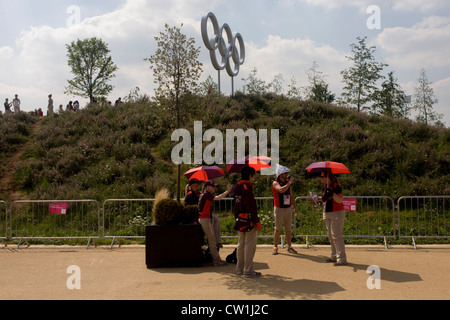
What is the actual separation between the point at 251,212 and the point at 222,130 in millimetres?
12940

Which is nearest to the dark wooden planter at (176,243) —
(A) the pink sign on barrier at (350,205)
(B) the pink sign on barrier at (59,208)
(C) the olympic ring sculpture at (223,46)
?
(B) the pink sign on barrier at (59,208)

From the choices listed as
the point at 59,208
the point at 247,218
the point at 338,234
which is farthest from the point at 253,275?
the point at 59,208

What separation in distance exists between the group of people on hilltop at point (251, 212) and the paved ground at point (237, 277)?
0.99 feet

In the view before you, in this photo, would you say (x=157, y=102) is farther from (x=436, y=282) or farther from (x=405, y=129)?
(x=405, y=129)

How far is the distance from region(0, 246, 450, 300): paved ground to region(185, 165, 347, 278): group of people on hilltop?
0.99 ft

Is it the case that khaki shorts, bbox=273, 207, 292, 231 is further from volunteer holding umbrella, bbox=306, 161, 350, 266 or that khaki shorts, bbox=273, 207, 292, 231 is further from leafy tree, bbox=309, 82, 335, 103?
leafy tree, bbox=309, 82, 335, 103

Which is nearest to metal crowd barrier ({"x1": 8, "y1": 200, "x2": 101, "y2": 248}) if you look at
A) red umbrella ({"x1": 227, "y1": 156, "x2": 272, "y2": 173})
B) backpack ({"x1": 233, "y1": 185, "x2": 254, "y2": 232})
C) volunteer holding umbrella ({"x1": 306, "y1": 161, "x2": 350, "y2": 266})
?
red umbrella ({"x1": 227, "y1": 156, "x2": 272, "y2": 173})

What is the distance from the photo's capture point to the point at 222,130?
65.4ft

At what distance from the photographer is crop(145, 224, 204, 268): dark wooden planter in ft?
26.7

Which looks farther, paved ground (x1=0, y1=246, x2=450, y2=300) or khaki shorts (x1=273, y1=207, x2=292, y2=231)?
khaki shorts (x1=273, y1=207, x2=292, y2=231)

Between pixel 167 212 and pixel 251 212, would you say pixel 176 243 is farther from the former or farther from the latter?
pixel 251 212

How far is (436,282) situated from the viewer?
6.69m

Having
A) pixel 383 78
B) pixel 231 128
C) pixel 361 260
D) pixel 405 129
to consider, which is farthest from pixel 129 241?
pixel 383 78

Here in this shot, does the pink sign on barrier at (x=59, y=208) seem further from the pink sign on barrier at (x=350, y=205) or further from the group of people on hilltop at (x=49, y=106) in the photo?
the group of people on hilltop at (x=49, y=106)
